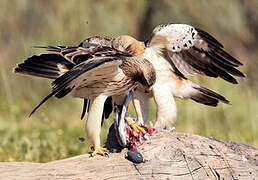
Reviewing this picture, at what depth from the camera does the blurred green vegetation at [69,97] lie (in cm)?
723

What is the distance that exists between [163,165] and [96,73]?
3.09 ft

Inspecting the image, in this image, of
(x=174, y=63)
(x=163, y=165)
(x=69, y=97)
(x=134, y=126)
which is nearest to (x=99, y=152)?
(x=134, y=126)

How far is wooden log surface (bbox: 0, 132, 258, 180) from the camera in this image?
12.7ft

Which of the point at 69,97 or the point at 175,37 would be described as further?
the point at 69,97

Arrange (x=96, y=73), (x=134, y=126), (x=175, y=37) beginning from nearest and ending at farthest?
(x=96, y=73) < (x=134, y=126) < (x=175, y=37)

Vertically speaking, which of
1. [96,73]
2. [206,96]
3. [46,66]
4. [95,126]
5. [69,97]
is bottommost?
[95,126]

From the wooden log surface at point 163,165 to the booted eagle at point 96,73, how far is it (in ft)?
0.99

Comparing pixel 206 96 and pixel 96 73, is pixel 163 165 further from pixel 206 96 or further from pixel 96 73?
pixel 206 96

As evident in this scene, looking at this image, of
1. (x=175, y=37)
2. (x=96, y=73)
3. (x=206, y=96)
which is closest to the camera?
(x=96, y=73)

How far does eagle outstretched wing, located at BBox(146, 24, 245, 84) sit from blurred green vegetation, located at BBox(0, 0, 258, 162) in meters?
1.13

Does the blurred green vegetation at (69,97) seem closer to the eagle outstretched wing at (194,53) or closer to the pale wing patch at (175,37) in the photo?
the eagle outstretched wing at (194,53)

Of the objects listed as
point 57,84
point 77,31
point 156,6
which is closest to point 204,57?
point 57,84

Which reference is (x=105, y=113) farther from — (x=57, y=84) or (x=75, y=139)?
(x=75, y=139)

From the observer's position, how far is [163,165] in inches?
158
